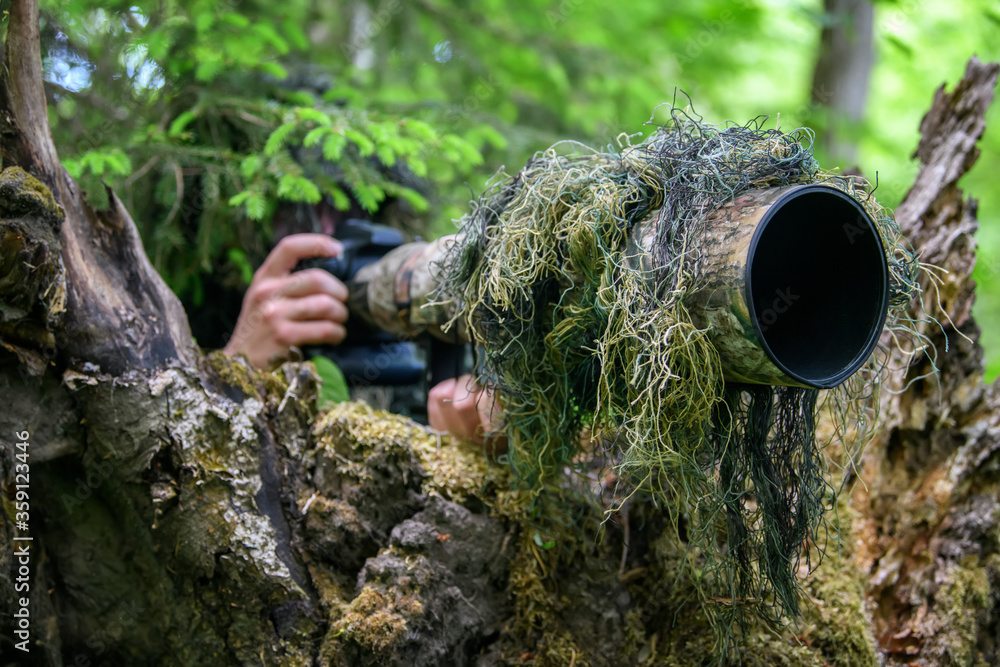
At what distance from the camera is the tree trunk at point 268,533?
1.12m

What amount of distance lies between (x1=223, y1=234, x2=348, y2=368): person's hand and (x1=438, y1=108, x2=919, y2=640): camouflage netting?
0.67m

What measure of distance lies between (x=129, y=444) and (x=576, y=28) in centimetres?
339

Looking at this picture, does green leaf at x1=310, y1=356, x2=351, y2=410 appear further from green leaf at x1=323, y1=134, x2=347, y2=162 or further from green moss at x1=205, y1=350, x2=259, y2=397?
green leaf at x1=323, y1=134, x2=347, y2=162

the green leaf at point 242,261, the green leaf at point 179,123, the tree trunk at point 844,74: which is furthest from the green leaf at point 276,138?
the tree trunk at point 844,74

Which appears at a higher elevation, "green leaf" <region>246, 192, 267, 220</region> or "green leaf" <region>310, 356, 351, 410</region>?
"green leaf" <region>246, 192, 267, 220</region>

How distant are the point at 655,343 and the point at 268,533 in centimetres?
80

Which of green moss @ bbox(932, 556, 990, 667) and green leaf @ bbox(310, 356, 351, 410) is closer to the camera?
green moss @ bbox(932, 556, 990, 667)

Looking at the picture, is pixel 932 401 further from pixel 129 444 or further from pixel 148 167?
pixel 148 167

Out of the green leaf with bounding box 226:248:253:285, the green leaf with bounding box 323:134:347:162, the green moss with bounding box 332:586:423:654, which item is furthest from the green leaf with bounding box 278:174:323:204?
the green moss with bounding box 332:586:423:654

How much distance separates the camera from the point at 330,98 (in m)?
2.29

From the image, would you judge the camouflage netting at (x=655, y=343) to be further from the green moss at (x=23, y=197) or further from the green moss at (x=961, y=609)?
the green moss at (x=23, y=197)

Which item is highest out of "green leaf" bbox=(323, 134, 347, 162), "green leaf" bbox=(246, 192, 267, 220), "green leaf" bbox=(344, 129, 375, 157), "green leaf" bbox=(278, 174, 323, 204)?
"green leaf" bbox=(344, 129, 375, 157)

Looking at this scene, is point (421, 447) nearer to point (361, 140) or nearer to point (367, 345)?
point (367, 345)

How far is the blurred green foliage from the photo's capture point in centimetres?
199
